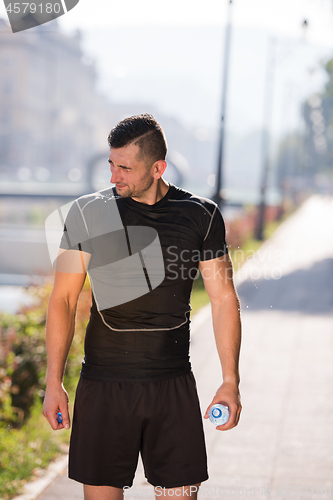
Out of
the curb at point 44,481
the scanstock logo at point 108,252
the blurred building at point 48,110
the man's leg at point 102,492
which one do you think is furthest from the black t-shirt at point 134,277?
the blurred building at point 48,110

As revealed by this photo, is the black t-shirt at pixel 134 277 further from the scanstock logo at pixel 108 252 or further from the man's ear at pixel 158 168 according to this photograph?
the man's ear at pixel 158 168

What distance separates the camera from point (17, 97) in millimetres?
81875

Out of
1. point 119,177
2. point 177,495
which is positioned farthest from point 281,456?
point 119,177

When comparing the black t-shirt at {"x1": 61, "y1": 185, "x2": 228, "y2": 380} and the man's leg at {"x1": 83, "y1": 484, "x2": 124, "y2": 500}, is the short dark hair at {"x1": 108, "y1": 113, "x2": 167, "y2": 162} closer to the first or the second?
the black t-shirt at {"x1": 61, "y1": 185, "x2": 228, "y2": 380}

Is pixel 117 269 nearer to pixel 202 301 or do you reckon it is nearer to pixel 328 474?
pixel 328 474

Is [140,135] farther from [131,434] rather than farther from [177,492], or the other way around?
[177,492]

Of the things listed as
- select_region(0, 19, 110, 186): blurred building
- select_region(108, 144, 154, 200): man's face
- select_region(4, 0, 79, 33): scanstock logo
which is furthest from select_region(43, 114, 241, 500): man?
select_region(0, 19, 110, 186): blurred building

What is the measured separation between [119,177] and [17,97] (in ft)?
279

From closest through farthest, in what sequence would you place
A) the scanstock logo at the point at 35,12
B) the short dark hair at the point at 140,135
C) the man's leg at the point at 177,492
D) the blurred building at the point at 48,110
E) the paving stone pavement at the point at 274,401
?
the short dark hair at the point at 140,135 < the man's leg at the point at 177,492 < the scanstock logo at the point at 35,12 < the paving stone pavement at the point at 274,401 < the blurred building at the point at 48,110

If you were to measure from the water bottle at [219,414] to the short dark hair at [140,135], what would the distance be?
93cm

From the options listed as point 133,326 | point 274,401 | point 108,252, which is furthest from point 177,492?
point 274,401

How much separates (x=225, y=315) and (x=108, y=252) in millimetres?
515

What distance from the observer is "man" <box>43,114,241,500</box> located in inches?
83.6

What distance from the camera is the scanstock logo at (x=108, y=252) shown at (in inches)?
83.7
